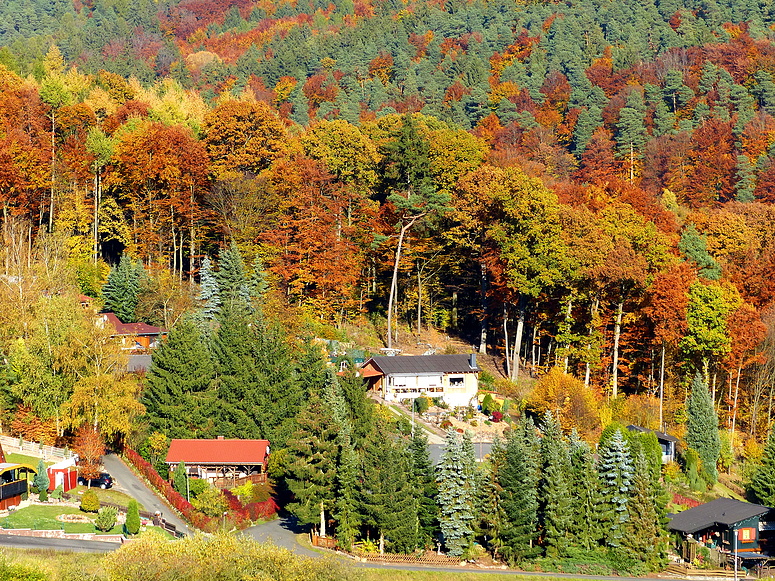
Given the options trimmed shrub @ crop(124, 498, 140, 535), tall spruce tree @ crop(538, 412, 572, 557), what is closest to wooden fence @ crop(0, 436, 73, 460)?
trimmed shrub @ crop(124, 498, 140, 535)

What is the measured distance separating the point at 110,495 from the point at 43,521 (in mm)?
5492

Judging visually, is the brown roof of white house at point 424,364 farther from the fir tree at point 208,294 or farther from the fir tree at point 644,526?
the fir tree at point 644,526

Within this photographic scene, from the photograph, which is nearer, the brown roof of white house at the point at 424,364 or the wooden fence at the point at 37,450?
the wooden fence at the point at 37,450

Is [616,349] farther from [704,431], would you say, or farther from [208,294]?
[208,294]

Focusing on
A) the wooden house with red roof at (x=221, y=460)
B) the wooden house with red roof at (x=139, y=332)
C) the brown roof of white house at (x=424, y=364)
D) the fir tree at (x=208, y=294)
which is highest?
the fir tree at (x=208, y=294)

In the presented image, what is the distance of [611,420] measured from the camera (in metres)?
73.2

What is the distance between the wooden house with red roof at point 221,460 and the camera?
204ft

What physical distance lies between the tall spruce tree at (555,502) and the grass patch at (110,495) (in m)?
22.0

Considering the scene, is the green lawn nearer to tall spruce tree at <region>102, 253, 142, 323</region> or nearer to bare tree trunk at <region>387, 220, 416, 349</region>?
tall spruce tree at <region>102, 253, 142, 323</region>

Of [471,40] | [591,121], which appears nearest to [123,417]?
[591,121]

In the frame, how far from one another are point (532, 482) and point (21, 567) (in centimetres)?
2724

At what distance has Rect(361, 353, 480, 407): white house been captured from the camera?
78375 millimetres

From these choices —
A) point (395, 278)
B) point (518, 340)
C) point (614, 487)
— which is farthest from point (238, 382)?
point (518, 340)

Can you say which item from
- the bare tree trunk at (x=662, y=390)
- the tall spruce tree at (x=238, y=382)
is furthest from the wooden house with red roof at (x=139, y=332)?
the bare tree trunk at (x=662, y=390)
